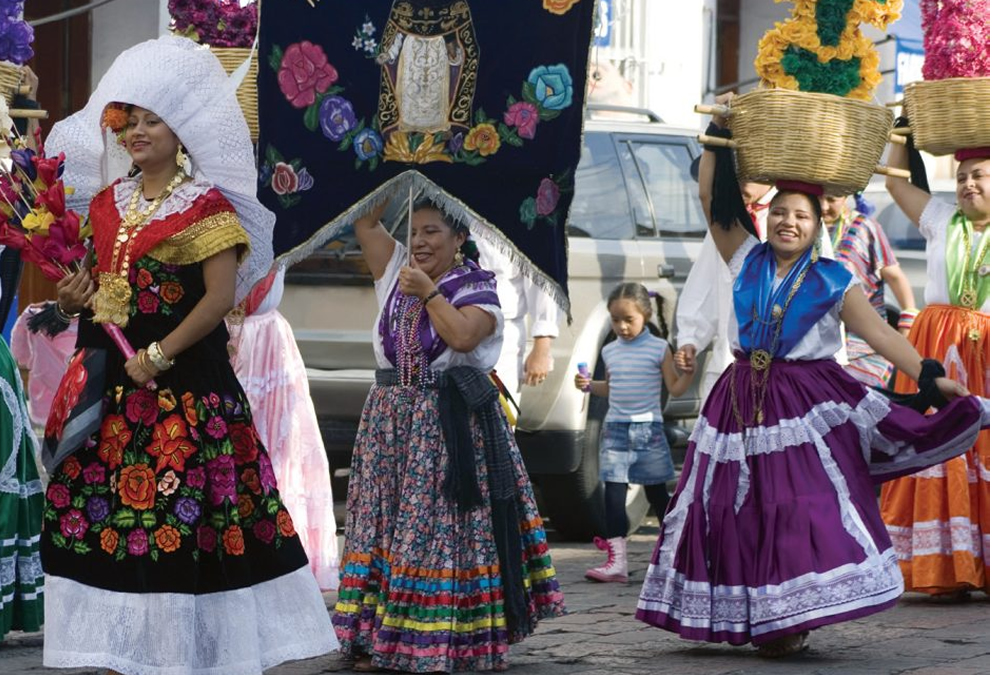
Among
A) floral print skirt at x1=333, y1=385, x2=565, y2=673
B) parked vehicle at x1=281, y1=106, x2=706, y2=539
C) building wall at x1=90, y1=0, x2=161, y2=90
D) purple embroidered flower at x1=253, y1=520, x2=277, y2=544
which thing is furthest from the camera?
building wall at x1=90, y1=0, x2=161, y2=90

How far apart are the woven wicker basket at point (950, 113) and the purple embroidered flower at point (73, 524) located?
4197 millimetres

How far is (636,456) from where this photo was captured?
31.4 feet

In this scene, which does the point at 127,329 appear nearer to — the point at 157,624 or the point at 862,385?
the point at 157,624

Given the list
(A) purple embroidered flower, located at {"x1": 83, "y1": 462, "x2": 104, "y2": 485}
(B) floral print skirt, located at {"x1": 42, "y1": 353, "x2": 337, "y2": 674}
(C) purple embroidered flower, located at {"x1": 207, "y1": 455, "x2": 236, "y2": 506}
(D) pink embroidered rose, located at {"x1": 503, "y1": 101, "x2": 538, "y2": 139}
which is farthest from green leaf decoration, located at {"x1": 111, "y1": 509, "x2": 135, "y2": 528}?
(D) pink embroidered rose, located at {"x1": 503, "y1": 101, "x2": 538, "y2": 139}

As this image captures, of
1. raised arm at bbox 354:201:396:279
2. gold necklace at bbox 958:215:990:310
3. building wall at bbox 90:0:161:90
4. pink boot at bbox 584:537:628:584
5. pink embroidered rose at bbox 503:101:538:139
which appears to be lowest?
pink boot at bbox 584:537:628:584

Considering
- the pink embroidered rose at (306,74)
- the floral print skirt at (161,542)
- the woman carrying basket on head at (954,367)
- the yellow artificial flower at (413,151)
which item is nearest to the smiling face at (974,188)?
the woman carrying basket on head at (954,367)

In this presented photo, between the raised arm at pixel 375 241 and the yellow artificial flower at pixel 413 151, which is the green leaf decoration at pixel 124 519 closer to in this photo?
the raised arm at pixel 375 241

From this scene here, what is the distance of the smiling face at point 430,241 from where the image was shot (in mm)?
7141

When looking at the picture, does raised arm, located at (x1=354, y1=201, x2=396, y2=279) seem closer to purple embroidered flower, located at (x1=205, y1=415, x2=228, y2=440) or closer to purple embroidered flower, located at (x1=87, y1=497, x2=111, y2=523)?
purple embroidered flower, located at (x1=205, y1=415, x2=228, y2=440)

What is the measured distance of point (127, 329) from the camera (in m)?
6.33

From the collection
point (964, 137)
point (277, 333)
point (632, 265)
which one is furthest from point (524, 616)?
point (632, 265)

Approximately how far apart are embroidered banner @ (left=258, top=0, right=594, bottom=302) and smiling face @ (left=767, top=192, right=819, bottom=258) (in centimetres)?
93

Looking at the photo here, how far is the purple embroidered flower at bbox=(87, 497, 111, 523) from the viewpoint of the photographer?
6.22 m

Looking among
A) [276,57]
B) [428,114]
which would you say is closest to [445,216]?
[428,114]
